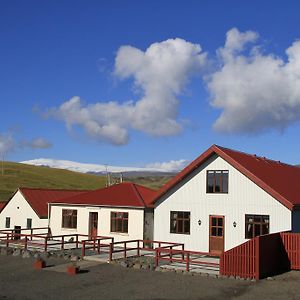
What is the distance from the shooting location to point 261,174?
26250 mm

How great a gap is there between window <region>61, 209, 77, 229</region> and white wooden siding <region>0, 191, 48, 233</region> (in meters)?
2.45

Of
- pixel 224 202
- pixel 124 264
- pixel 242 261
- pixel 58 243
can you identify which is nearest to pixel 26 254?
pixel 58 243

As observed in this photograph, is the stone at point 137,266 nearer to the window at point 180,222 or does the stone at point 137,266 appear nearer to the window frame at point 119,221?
the window at point 180,222

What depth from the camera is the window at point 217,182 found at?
2675 cm

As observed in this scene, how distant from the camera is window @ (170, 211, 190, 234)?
27969mm

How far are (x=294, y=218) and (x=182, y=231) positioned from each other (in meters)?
6.56

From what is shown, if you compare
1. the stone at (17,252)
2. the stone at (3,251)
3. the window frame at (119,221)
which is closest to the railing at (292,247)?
the window frame at (119,221)

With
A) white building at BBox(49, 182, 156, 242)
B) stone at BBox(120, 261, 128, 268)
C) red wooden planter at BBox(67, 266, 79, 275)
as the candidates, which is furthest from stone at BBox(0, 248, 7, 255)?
stone at BBox(120, 261, 128, 268)

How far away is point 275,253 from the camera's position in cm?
2181

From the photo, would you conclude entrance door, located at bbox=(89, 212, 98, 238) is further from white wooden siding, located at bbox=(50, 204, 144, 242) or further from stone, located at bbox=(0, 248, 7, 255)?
stone, located at bbox=(0, 248, 7, 255)

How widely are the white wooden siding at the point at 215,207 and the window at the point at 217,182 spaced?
0.76 ft

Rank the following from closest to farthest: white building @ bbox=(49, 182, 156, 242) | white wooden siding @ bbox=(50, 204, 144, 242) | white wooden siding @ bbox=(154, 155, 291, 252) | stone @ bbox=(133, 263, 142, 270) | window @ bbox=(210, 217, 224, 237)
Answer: stone @ bbox=(133, 263, 142, 270), white wooden siding @ bbox=(154, 155, 291, 252), window @ bbox=(210, 217, 224, 237), white wooden siding @ bbox=(50, 204, 144, 242), white building @ bbox=(49, 182, 156, 242)

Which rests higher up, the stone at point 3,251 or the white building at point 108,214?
the white building at point 108,214

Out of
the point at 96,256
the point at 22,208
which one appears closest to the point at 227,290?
the point at 96,256
